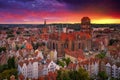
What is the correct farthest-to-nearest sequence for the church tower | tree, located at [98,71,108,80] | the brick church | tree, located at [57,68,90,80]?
the church tower
the brick church
tree, located at [98,71,108,80]
tree, located at [57,68,90,80]

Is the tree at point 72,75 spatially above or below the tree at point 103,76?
above

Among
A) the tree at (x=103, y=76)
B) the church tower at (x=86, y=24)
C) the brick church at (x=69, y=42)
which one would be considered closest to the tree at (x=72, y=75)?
the tree at (x=103, y=76)

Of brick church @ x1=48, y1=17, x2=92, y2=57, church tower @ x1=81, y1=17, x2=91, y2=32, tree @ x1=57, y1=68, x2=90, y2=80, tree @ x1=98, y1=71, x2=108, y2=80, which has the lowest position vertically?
tree @ x1=98, y1=71, x2=108, y2=80

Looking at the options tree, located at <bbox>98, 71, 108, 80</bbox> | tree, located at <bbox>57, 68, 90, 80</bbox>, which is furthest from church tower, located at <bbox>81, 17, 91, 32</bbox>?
tree, located at <bbox>57, 68, 90, 80</bbox>


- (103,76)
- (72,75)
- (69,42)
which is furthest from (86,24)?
(72,75)

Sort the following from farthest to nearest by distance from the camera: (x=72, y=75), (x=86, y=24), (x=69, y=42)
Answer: (x=86, y=24) < (x=69, y=42) < (x=72, y=75)

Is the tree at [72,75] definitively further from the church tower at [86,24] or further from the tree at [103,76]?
the church tower at [86,24]

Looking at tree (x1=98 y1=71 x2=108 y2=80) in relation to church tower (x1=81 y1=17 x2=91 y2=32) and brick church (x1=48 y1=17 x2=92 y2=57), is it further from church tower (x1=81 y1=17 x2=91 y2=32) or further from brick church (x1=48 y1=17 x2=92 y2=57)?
church tower (x1=81 y1=17 x2=91 y2=32)

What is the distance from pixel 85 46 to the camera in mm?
26625

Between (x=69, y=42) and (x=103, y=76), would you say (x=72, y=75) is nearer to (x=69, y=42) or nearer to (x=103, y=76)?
(x=103, y=76)

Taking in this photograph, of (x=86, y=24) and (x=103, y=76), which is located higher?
(x=86, y=24)

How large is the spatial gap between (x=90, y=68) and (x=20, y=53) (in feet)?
26.9

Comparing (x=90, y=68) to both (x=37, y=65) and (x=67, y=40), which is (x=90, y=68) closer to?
(x=37, y=65)

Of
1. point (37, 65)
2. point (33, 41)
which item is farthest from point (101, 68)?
point (33, 41)
